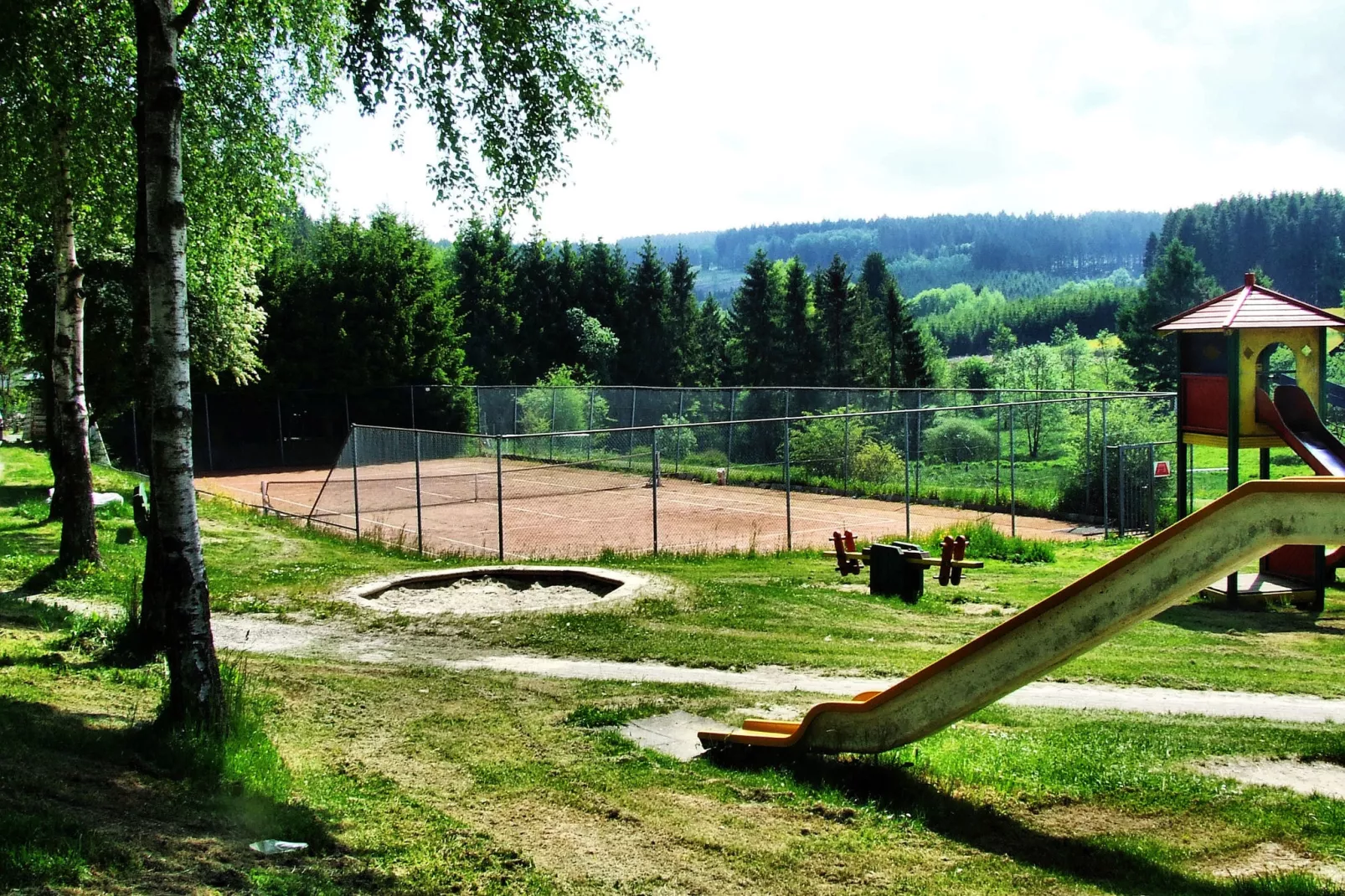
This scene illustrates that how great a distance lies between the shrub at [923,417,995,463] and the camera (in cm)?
3300

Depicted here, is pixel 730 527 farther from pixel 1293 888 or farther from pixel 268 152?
pixel 1293 888

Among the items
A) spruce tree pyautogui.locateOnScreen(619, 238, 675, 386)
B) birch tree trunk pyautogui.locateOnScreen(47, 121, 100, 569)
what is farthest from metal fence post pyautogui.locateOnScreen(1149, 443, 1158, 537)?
Result: spruce tree pyautogui.locateOnScreen(619, 238, 675, 386)

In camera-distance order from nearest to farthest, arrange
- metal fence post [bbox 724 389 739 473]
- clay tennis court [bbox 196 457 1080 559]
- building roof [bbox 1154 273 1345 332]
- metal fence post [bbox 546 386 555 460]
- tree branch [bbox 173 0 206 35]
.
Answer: tree branch [bbox 173 0 206 35]
building roof [bbox 1154 273 1345 332]
clay tennis court [bbox 196 457 1080 559]
metal fence post [bbox 724 389 739 473]
metal fence post [bbox 546 386 555 460]

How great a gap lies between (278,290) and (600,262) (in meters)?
26.8

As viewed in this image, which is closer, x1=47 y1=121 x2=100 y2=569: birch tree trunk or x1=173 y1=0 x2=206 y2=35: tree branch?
x1=173 y1=0 x2=206 y2=35: tree branch

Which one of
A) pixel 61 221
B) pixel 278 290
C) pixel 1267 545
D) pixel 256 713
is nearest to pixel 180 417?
pixel 256 713

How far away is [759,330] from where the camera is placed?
7125 centimetres

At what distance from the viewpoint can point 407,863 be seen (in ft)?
17.3

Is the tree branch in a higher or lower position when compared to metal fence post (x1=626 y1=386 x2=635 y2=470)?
higher

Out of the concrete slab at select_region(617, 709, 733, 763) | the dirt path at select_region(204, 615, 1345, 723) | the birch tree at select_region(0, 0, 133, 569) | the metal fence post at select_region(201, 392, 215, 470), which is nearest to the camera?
the concrete slab at select_region(617, 709, 733, 763)

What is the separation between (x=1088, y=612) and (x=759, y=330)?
65774 millimetres

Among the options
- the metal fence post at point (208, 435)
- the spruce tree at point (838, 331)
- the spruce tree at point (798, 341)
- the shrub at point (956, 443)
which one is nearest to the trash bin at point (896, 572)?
the shrub at point (956, 443)

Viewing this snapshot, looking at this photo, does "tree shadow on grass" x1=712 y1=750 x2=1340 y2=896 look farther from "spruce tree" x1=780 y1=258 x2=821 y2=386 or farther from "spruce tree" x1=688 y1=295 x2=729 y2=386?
"spruce tree" x1=688 y1=295 x2=729 y2=386

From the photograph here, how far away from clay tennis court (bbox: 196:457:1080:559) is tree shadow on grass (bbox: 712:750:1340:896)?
1293 cm
